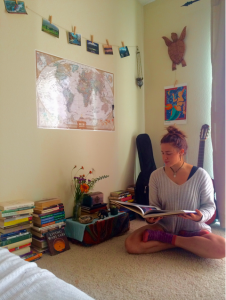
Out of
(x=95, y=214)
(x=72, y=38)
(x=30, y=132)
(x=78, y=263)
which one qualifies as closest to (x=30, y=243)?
(x=78, y=263)

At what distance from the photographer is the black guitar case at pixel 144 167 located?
257 cm

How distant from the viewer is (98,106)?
2449mm

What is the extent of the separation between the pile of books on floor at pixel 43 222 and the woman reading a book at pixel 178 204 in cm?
59

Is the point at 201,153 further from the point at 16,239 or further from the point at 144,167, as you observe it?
the point at 16,239

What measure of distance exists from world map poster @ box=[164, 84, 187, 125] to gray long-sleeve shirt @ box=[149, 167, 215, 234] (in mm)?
1081

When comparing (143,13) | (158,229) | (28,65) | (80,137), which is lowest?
(158,229)

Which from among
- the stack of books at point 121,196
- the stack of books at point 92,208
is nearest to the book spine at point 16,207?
the stack of books at point 92,208

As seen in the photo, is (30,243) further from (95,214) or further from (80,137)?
(80,137)

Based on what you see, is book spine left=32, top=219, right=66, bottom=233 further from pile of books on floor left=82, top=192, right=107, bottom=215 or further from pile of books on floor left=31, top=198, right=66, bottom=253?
pile of books on floor left=82, top=192, right=107, bottom=215

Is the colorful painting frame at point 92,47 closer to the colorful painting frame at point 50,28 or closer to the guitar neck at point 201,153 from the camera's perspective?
the colorful painting frame at point 50,28

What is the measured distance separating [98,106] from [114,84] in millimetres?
372

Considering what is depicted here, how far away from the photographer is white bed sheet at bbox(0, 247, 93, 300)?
2.15ft

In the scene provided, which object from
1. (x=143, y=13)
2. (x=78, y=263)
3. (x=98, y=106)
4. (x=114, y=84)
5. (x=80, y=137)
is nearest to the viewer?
(x=78, y=263)

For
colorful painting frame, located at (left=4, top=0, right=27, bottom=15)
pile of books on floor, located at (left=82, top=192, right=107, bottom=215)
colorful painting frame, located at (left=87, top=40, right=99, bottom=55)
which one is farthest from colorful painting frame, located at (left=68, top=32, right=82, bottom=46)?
pile of books on floor, located at (left=82, top=192, right=107, bottom=215)
